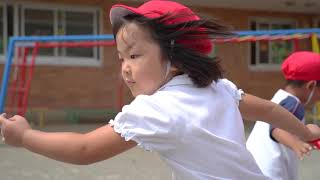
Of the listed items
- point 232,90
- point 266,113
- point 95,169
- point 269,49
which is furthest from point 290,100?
point 269,49

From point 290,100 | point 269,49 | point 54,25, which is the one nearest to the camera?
point 290,100

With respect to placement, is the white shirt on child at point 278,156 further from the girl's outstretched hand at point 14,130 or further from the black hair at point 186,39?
the girl's outstretched hand at point 14,130

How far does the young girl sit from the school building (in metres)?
8.71

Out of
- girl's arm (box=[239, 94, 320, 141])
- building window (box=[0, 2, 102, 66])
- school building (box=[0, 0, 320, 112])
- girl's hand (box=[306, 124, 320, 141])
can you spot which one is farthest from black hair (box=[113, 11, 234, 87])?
building window (box=[0, 2, 102, 66])

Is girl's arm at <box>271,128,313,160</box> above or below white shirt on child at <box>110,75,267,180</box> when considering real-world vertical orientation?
below

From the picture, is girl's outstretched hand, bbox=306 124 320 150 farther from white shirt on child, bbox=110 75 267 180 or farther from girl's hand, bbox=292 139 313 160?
white shirt on child, bbox=110 75 267 180

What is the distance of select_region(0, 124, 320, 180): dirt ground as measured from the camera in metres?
4.90

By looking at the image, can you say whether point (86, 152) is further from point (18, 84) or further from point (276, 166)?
point (18, 84)

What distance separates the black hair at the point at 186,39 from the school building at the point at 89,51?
8.70 m

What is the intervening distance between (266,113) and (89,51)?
931 centimetres

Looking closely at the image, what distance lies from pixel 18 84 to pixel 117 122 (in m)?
7.75

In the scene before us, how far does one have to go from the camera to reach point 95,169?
524cm

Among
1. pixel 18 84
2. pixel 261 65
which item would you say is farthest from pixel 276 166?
pixel 261 65

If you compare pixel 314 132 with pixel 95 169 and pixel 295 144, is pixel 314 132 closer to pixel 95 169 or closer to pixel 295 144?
pixel 295 144
